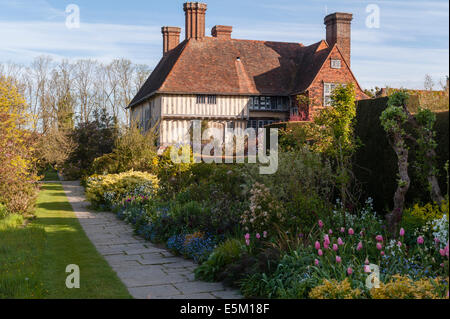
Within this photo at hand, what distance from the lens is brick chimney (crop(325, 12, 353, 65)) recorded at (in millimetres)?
28500

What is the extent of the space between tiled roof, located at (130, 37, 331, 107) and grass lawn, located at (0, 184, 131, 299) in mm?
18085

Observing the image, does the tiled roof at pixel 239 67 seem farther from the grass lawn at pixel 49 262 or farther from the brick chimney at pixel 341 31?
the grass lawn at pixel 49 262

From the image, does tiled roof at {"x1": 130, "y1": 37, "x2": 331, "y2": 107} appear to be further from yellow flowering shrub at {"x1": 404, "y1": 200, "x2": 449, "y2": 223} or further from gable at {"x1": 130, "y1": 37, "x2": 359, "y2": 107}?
yellow flowering shrub at {"x1": 404, "y1": 200, "x2": 449, "y2": 223}

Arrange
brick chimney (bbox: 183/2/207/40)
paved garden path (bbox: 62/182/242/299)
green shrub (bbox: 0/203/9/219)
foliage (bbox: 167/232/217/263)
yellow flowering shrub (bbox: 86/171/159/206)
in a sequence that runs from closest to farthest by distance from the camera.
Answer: paved garden path (bbox: 62/182/242/299), foliage (bbox: 167/232/217/263), green shrub (bbox: 0/203/9/219), yellow flowering shrub (bbox: 86/171/159/206), brick chimney (bbox: 183/2/207/40)

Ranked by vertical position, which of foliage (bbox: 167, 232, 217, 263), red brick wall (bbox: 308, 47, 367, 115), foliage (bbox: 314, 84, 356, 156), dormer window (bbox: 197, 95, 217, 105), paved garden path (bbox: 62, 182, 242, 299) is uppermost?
red brick wall (bbox: 308, 47, 367, 115)

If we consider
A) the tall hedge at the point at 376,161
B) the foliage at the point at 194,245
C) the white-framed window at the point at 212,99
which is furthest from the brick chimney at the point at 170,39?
the foliage at the point at 194,245

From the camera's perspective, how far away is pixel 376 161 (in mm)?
8250

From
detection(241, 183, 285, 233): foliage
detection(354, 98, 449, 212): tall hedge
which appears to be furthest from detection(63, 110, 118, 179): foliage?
detection(241, 183, 285, 233): foliage

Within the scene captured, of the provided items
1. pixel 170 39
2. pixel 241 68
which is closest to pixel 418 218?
pixel 241 68

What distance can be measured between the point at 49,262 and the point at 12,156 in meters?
5.82

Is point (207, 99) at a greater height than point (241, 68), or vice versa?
point (241, 68)

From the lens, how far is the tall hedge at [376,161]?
25.4 feet

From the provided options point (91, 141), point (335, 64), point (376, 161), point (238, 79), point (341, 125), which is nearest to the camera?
point (376, 161)

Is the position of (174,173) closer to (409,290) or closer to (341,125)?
(341,125)
